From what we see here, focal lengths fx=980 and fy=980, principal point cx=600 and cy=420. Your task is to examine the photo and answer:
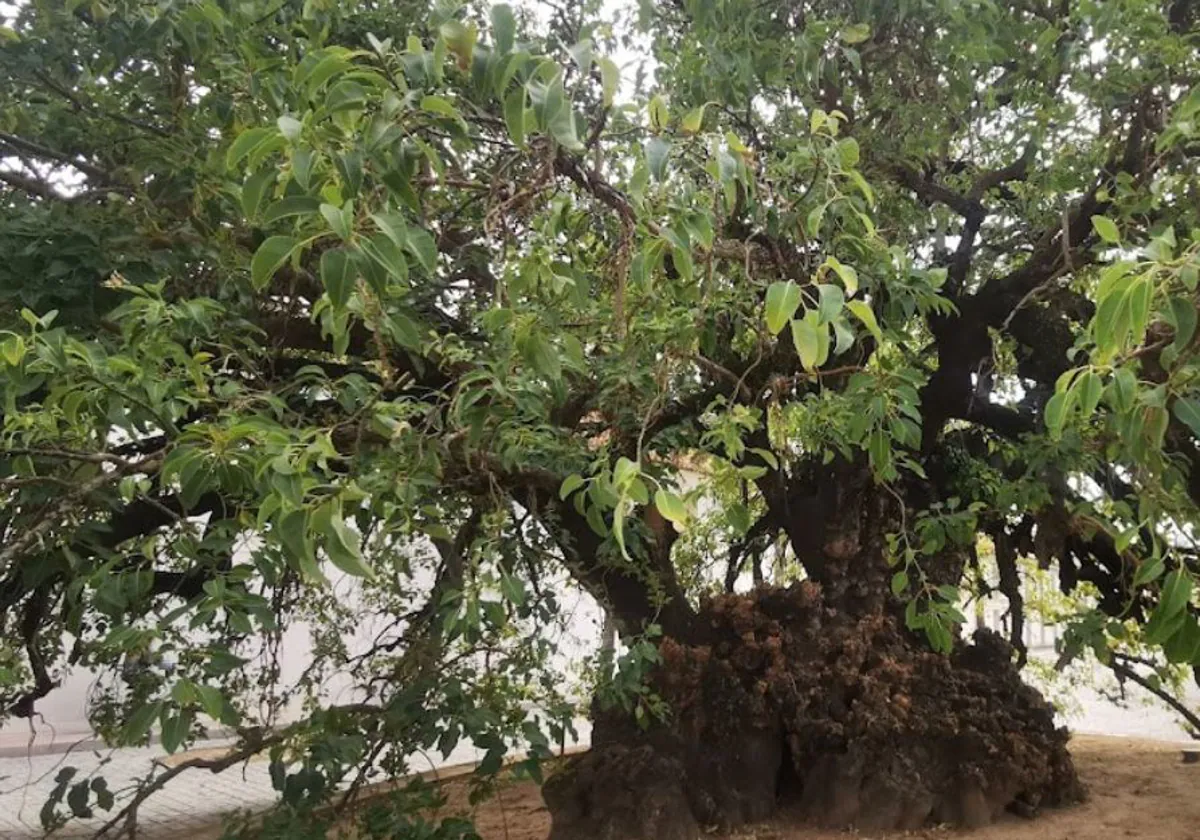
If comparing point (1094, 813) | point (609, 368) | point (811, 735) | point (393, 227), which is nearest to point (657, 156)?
point (393, 227)

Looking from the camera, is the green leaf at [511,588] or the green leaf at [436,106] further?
the green leaf at [511,588]

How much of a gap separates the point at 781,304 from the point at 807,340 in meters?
0.08

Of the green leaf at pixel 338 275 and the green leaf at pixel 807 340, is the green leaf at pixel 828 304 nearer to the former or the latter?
the green leaf at pixel 807 340

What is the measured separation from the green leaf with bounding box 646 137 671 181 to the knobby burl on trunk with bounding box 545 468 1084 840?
11.6 ft

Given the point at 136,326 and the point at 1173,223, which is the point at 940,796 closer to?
the point at 1173,223

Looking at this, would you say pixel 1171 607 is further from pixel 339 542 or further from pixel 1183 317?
pixel 339 542

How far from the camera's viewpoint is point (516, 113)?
1.69 metres

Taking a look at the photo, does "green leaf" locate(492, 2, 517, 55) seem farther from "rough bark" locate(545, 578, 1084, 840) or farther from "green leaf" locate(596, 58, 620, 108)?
"rough bark" locate(545, 578, 1084, 840)

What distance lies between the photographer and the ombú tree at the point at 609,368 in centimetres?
209

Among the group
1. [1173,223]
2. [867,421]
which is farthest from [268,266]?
[1173,223]

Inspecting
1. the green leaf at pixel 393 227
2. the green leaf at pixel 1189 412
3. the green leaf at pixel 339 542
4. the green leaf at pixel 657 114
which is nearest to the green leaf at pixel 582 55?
the green leaf at pixel 657 114

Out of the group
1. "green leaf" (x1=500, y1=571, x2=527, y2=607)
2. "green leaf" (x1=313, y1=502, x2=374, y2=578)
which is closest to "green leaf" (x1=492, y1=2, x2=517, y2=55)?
"green leaf" (x1=313, y1=502, x2=374, y2=578)

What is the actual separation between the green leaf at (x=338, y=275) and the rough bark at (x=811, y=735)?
3730 mm

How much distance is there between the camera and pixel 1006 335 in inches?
223
